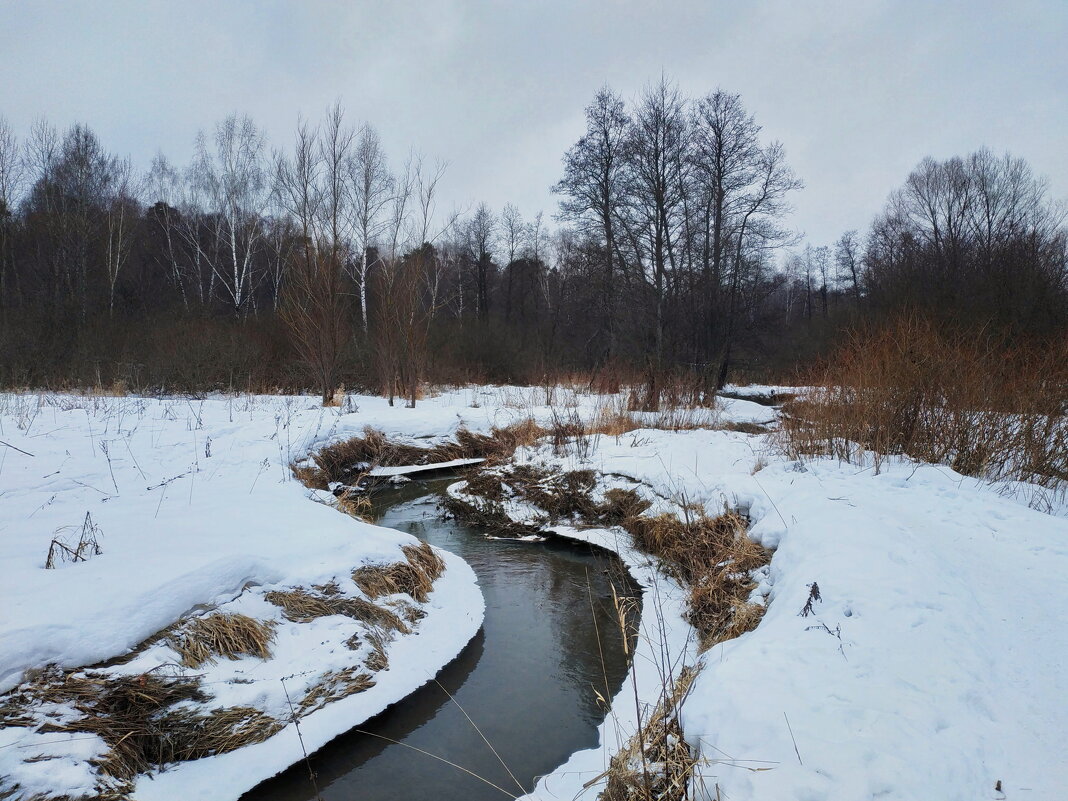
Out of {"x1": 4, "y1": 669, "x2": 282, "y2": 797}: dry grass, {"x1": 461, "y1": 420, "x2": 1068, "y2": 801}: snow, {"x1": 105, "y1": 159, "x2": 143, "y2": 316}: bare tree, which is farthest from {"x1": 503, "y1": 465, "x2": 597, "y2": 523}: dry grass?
{"x1": 105, "y1": 159, "x2": 143, "y2": 316}: bare tree

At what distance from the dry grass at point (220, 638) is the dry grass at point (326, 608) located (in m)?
0.24

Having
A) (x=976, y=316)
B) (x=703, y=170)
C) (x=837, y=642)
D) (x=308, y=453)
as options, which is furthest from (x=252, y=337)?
(x=976, y=316)

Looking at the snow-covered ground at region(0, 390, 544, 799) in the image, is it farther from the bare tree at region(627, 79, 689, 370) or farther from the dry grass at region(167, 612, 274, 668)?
the bare tree at region(627, 79, 689, 370)

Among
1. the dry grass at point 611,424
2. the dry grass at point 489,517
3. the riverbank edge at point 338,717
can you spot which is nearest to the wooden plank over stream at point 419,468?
the dry grass at point 489,517

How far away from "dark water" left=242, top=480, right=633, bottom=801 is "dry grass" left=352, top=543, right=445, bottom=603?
0.66 meters

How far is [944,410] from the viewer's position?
21.2ft

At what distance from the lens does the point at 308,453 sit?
9117 millimetres

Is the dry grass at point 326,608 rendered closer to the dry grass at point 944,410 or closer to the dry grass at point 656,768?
the dry grass at point 656,768

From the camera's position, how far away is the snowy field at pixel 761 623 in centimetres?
226

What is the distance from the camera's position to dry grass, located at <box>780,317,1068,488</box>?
19.0ft

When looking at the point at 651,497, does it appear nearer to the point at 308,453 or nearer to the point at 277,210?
the point at 308,453

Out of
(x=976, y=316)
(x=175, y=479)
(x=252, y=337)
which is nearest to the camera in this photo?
(x=175, y=479)

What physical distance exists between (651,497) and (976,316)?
1386cm

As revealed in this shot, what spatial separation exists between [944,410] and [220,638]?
7.68m
